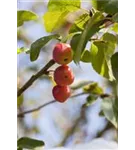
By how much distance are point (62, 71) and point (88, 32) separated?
155 mm

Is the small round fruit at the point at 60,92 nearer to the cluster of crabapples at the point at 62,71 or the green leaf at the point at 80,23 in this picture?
the cluster of crabapples at the point at 62,71

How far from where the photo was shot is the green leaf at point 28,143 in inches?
35.2

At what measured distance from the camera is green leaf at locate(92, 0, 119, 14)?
753mm

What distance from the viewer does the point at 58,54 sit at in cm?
83

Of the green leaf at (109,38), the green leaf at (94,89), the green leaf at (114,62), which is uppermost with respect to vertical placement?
the green leaf at (109,38)

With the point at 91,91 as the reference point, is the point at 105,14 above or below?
above

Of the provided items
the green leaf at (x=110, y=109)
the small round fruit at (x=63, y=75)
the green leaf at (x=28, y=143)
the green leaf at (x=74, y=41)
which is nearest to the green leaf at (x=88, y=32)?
the green leaf at (x=74, y=41)

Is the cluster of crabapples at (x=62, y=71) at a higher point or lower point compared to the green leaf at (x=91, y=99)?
higher

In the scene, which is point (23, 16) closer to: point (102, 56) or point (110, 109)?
point (102, 56)

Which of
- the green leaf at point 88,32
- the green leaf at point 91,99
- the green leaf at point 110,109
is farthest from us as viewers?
the green leaf at point 91,99

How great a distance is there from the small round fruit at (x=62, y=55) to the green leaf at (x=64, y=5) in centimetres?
9
